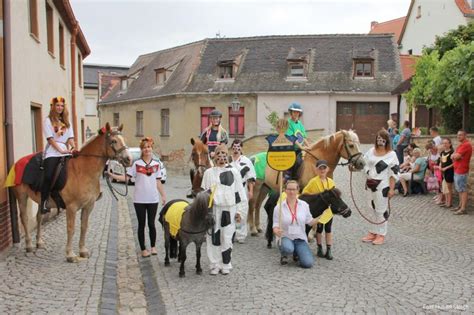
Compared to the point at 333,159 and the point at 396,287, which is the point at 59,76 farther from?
the point at 396,287

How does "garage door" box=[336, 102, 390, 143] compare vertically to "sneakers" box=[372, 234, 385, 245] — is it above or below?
above

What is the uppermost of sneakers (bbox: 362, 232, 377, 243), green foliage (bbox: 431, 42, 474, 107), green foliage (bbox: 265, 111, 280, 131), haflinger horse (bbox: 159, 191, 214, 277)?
green foliage (bbox: 431, 42, 474, 107)

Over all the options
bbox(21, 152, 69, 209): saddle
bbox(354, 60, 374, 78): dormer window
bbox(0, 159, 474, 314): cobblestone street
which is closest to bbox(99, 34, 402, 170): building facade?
bbox(354, 60, 374, 78): dormer window

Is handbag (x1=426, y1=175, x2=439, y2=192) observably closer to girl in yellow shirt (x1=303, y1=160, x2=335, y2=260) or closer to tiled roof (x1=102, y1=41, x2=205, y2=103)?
girl in yellow shirt (x1=303, y1=160, x2=335, y2=260)

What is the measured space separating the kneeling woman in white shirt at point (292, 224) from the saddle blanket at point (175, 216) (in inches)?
57.4

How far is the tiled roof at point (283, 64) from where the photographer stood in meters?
31.3

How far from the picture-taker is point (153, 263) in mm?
7652

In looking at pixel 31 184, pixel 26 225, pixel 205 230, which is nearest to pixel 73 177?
pixel 31 184

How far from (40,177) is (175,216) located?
2.30 meters

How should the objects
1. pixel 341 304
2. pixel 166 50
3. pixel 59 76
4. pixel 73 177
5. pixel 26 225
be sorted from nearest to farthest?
1. pixel 341 304
2. pixel 73 177
3. pixel 26 225
4. pixel 59 76
5. pixel 166 50

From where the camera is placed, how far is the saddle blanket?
693cm

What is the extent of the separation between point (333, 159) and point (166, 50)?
117 feet

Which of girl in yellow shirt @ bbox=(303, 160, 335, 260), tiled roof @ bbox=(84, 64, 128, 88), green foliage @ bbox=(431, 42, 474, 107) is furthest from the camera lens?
tiled roof @ bbox=(84, 64, 128, 88)

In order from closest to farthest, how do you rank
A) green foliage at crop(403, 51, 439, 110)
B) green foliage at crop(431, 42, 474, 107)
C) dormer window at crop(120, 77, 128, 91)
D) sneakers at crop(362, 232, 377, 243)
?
1. sneakers at crop(362, 232, 377, 243)
2. green foliage at crop(431, 42, 474, 107)
3. green foliage at crop(403, 51, 439, 110)
4. dormer window at crop(120, 77, 128, 91)
